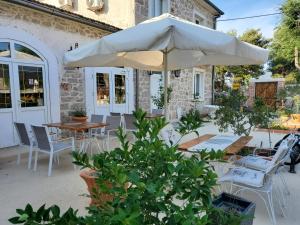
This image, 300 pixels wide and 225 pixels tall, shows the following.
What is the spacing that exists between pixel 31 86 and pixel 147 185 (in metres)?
5.64

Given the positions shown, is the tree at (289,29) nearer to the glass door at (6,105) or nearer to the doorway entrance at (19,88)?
the doorway entrance at (19,88)

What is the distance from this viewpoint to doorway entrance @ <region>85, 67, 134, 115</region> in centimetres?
729

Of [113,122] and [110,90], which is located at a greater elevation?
[110,90]

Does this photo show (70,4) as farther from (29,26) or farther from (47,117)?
(47,117)

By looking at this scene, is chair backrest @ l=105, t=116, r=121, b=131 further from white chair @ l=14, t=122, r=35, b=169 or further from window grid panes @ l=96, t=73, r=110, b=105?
window grid panes @ l=96, t=73, r=110, b=105

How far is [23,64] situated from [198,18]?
9.73 meters

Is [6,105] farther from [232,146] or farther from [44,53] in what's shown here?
[232,146]

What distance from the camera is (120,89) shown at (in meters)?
8.34

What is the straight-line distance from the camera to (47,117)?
6.21m

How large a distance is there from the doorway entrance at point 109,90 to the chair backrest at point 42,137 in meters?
3.15

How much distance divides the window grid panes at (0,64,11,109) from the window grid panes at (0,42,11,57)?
235 mm

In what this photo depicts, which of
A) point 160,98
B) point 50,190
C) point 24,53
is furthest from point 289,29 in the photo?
point 50,190

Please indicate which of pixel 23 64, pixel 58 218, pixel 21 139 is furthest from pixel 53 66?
pixel 58 218

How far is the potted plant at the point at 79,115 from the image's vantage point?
238 inches
